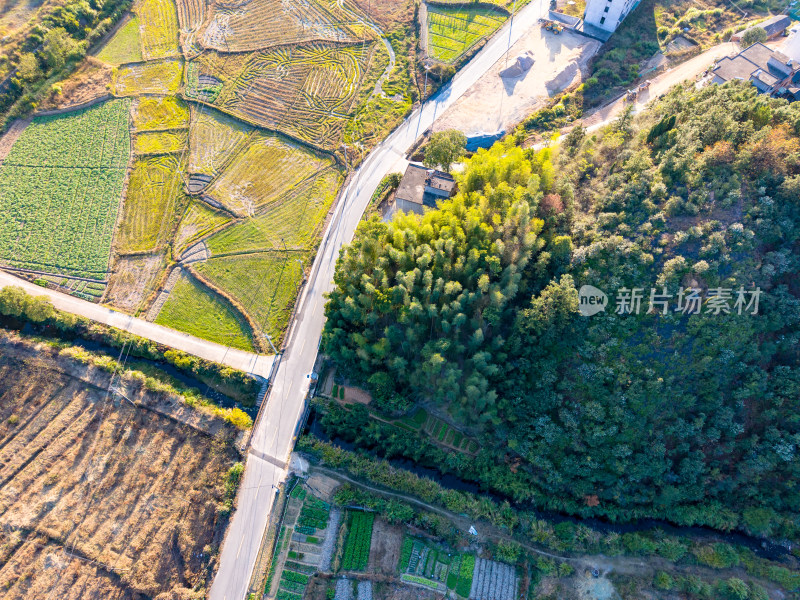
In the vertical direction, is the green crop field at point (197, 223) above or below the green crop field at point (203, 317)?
above

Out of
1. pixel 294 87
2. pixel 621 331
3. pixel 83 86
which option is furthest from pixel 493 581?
pixel 83 86

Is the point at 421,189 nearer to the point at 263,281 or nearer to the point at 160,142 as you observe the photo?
the point at 263,281

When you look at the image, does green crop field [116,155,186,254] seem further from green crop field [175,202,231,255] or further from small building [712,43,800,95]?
small building [712,43,800,95]

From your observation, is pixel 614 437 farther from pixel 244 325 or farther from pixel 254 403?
pixel 244 325

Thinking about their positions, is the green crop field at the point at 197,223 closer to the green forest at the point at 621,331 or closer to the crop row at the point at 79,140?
the crop row at the point at 79,140

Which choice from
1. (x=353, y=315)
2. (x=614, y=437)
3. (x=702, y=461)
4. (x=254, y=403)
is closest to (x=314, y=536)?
(x=254, y=403)

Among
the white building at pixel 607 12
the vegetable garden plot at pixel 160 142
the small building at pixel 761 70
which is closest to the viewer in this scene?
the small building at pixel 761 70

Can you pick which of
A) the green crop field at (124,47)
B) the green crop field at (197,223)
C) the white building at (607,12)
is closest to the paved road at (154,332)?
the green crop field at (197,223)
